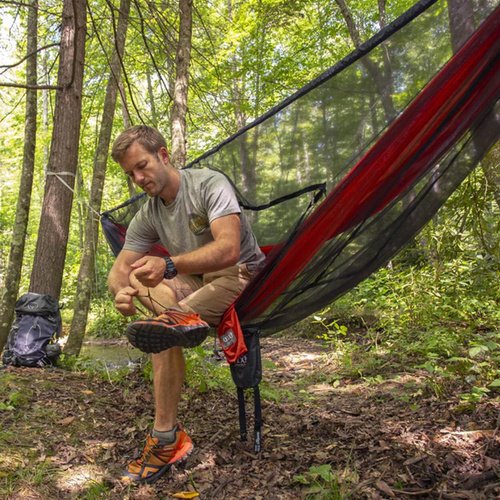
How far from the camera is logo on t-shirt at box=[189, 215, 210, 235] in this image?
182cm

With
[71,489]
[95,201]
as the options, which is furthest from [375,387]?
[95,201]

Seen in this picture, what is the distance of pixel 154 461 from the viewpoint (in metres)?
1.66

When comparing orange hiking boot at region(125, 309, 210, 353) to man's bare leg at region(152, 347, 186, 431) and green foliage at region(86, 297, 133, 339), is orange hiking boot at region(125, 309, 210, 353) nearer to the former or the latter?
man's bare leg at region(152, 347, 186, 431)

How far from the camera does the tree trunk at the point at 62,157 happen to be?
3191 millimetres

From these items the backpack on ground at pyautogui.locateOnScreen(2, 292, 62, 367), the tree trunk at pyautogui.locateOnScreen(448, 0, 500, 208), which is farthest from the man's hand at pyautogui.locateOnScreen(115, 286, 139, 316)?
the backpack on ground at pyautogui.locateOnScreen(2, 292, 62, 367)

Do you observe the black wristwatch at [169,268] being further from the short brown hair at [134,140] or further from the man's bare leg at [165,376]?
the short brown hair at [134,140]

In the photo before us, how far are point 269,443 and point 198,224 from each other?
984 millimetres

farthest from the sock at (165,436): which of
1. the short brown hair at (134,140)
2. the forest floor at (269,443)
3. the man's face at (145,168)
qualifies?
the short brown hair at (134,140)

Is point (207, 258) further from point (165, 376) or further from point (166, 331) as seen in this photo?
point (165, 376)

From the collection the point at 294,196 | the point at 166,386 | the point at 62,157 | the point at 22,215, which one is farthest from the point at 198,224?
the point at 22,215

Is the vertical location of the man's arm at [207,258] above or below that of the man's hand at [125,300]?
above

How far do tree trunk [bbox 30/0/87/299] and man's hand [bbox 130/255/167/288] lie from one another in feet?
6.28

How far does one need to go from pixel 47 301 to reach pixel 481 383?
2743 mm

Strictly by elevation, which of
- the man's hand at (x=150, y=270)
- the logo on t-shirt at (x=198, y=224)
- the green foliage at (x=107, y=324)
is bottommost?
the green foliage at (x=107, y=324)
